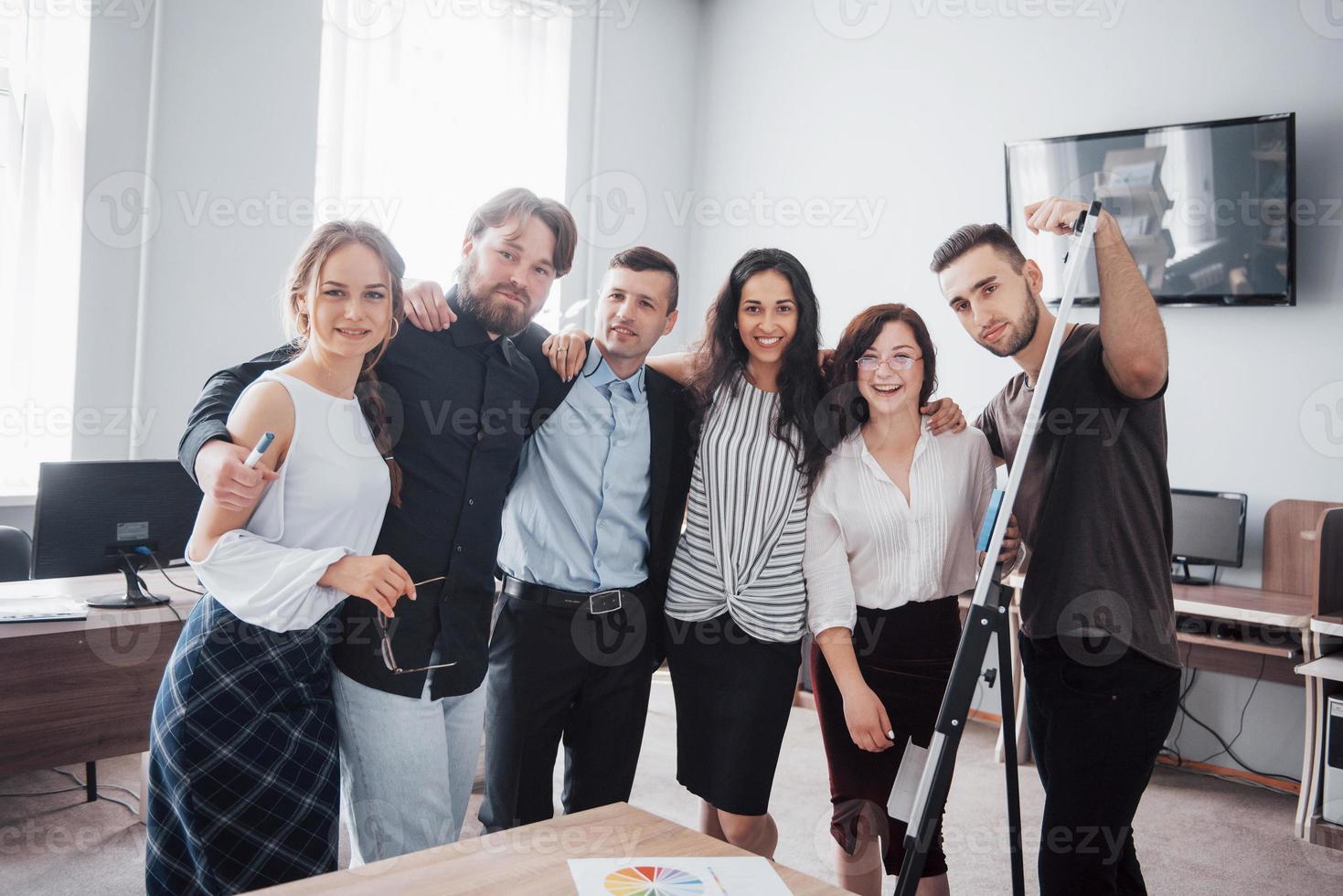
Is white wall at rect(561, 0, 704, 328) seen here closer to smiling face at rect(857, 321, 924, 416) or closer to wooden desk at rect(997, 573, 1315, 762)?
wooden desk at rect(997, 573, 1315, 762)

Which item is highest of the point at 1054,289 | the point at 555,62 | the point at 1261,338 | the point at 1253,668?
the point at 555,62

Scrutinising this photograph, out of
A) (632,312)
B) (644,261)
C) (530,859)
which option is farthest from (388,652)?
(644,261)

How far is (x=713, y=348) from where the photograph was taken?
2.10 m

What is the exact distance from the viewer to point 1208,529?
383cm

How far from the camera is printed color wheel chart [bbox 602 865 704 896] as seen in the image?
1.29 meters

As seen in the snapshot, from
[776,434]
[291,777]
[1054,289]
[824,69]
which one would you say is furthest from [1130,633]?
[824,69]

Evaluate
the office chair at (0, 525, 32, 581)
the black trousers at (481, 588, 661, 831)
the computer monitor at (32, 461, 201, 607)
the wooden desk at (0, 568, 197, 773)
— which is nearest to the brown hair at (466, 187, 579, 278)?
the black trousers at (481, 588, 661, 831)

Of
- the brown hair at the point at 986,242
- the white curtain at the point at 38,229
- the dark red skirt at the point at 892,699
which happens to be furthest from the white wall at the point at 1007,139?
the white curtain at the point at 38,229

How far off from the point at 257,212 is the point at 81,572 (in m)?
1.96

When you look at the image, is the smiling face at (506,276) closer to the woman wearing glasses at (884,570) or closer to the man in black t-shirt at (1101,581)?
the woman wearing glasses at (884,570)

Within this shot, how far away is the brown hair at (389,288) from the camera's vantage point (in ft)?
5.26

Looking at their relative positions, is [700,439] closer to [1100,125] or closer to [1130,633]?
[1130,633]

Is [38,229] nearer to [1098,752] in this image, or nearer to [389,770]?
[389,770]

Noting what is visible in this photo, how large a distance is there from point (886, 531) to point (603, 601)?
1.87ft
